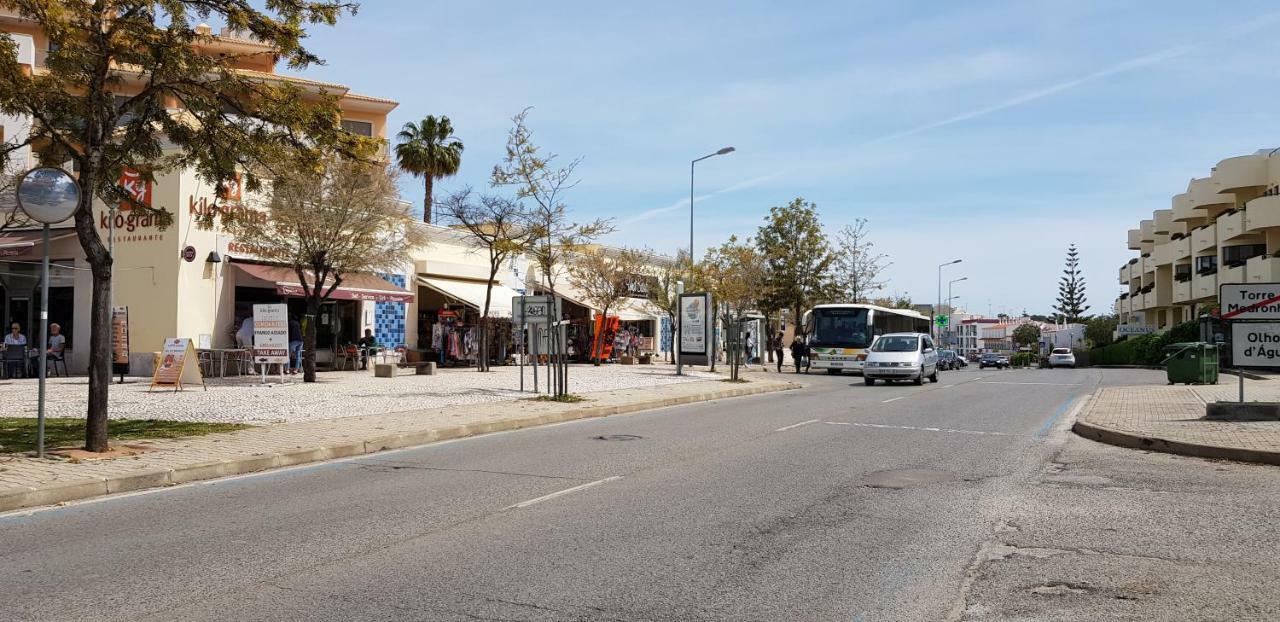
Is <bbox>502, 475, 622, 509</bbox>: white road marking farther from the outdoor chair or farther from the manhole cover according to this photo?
the outdoor chair

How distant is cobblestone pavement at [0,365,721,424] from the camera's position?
51.3 ft

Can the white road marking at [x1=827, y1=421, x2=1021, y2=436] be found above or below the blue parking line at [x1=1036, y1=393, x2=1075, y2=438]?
below

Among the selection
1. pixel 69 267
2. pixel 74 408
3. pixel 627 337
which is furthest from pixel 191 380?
pixel 627 337

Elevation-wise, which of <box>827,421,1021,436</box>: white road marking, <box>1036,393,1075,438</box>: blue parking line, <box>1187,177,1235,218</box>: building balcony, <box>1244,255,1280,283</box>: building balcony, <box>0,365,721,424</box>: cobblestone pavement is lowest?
<box>827,421,1021,436</box>: white road marking

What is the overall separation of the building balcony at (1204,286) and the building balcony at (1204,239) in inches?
74.2

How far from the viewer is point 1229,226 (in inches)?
2184

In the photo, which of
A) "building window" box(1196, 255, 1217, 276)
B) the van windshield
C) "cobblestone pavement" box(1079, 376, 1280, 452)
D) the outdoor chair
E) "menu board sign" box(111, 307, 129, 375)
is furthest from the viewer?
"building window" box(1196, 255, 1217, 276)

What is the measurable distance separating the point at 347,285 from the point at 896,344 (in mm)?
17469

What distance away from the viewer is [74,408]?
16359 mm

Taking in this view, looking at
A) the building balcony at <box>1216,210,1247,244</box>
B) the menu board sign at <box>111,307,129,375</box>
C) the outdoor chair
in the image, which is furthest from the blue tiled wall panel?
the building balcony at <box>1216,210,1247,244</box>

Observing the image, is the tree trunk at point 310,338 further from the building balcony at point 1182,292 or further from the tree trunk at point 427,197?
the building balcony at point 1182,292

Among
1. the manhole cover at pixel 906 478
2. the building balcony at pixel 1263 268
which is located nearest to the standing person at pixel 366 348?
the manhole cover at pixel 906 478

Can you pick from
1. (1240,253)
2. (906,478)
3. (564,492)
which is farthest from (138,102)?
(1240,253)

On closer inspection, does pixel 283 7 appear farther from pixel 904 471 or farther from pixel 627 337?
pixel 627 337
